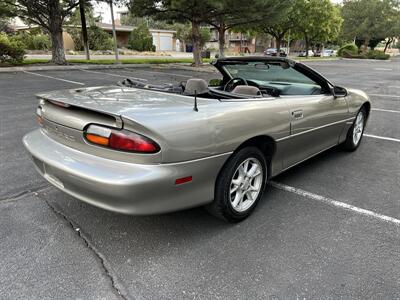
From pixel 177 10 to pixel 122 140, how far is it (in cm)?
1755

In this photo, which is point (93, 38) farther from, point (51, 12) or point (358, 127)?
point (358, 127)

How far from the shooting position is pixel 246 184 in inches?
109

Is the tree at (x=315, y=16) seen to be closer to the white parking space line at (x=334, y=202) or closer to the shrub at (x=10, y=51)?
the shrub at (x=10, y=51)

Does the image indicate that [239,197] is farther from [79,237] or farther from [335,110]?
[335,110]

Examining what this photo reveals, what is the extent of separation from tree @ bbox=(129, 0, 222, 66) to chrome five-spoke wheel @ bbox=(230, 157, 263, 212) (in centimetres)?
1490

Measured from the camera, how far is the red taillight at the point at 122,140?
6.82ft

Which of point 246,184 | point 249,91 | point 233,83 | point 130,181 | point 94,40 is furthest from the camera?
point 94,40

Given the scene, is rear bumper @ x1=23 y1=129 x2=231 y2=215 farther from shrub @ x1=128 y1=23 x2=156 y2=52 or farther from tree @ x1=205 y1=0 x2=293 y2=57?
shrub @ x1=128 y1=23 x2=156 y2=52

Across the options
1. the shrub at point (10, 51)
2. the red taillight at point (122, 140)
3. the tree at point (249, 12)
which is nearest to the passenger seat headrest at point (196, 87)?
the red taillight at point (122, 140)

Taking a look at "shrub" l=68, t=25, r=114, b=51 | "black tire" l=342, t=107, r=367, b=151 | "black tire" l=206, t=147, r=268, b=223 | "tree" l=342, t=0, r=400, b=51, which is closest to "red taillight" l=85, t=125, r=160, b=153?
"black tire" l=206, t=147, r=268, b=223

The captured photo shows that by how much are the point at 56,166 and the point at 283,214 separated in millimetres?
1997

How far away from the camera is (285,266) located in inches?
89.2

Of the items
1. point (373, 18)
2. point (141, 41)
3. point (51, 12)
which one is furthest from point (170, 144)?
point (373, 18)

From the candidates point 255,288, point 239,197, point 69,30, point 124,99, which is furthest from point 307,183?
point 69,30
